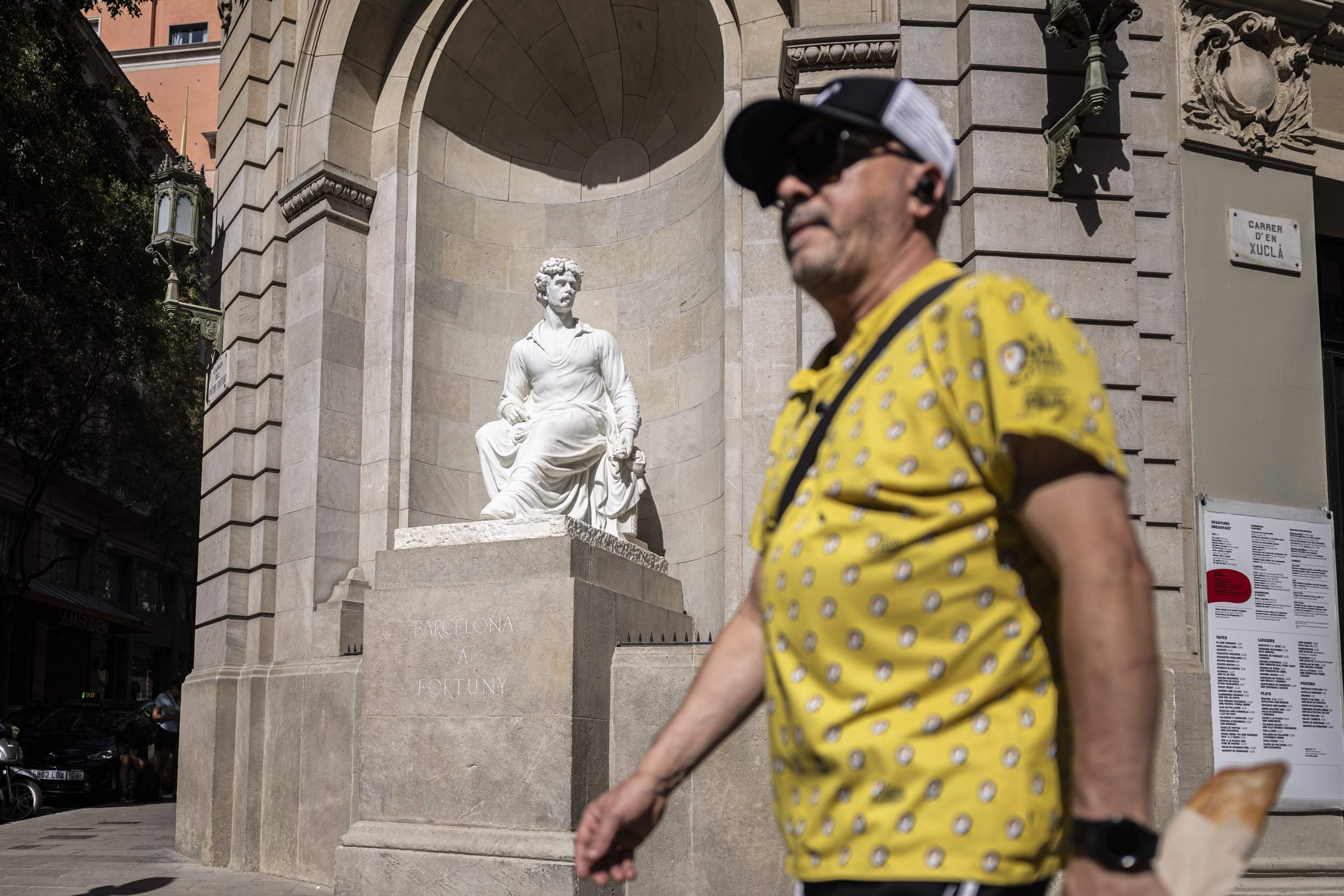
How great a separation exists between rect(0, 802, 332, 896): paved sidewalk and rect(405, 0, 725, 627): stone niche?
10.8ft

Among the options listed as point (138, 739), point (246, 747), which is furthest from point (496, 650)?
point (138, 739)

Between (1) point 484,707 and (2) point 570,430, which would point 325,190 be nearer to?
(2) point 570,430

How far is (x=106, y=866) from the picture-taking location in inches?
443

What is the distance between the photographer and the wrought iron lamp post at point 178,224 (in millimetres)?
13422

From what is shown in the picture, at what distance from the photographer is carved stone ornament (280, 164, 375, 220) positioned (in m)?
11.8

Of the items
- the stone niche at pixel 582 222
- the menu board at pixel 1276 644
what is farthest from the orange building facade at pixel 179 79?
the menu board at pixel 1276 644

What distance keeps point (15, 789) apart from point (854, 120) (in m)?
17.6

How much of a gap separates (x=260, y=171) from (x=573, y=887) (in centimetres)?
832

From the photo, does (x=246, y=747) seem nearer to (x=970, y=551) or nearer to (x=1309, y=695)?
(x=1309, y=695)

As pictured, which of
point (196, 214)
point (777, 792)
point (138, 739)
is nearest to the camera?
point (777, 792)

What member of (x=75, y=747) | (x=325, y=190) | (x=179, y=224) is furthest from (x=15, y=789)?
(x=325, y=190)

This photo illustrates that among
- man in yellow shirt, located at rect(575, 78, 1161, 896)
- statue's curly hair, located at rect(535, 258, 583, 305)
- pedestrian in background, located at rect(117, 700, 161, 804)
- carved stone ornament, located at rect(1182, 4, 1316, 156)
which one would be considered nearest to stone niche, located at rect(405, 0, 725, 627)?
statue's curly hair, located at rect(535, 258, 583, 305)

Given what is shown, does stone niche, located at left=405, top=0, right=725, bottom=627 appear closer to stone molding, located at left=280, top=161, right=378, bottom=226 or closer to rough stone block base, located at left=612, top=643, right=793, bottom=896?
stone molding, located at left=280, top=161, right=378, bottom=226

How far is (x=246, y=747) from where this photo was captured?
11445mm
